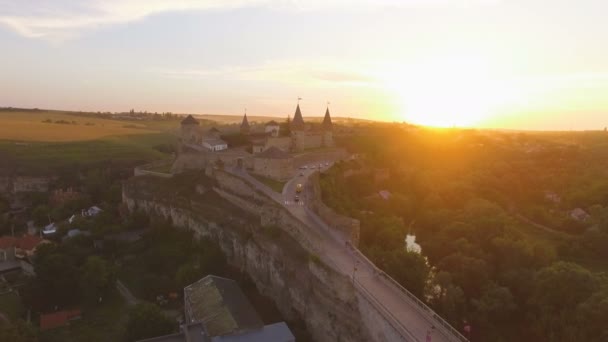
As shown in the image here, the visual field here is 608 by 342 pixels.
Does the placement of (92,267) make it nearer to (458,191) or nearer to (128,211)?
(128,211)

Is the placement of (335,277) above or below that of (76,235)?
above

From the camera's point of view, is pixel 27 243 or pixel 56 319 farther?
pixel 27 243

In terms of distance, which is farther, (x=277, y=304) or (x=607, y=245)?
(x=607, y=245)

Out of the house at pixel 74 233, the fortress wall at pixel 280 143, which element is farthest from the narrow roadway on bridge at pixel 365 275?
the house at pixel 74 233

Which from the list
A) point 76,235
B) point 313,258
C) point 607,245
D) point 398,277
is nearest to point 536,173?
point 607,245

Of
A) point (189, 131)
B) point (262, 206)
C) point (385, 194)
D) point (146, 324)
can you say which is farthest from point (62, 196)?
point (385, 194)

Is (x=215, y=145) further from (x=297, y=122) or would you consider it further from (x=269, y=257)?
(x=269, y=257)
